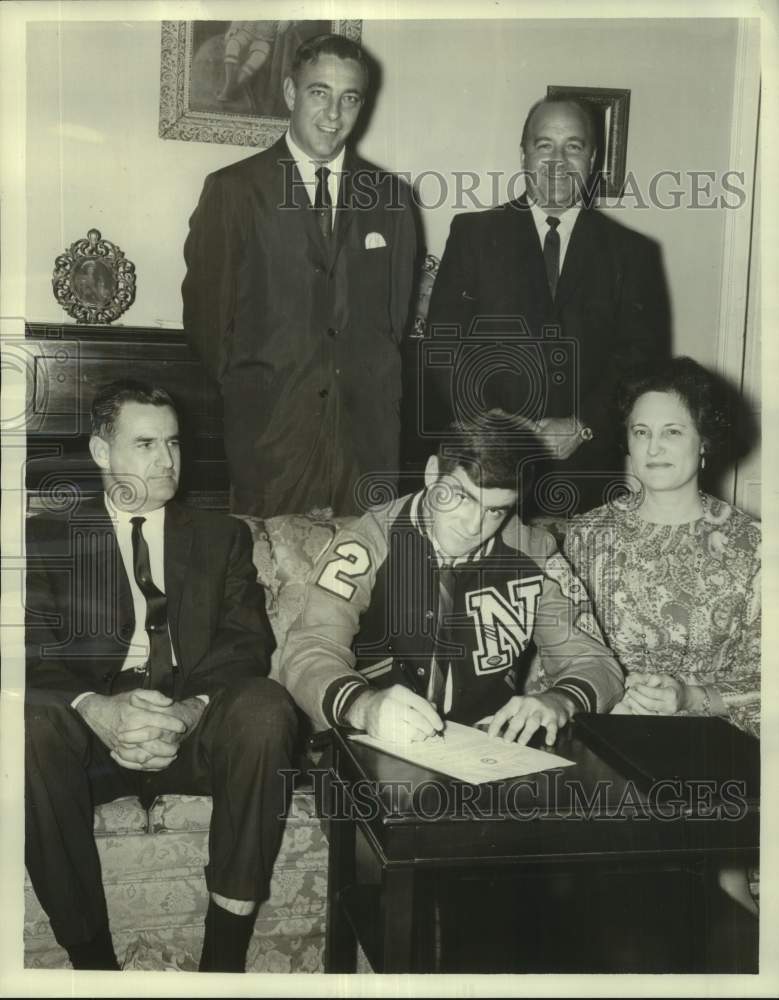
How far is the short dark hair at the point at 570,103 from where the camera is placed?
6.30ft

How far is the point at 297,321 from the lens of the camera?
196 centimetres

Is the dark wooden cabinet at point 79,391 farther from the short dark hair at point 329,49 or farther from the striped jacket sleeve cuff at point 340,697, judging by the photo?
the short dark hair at point 329,49

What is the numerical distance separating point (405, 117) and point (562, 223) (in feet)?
1.32

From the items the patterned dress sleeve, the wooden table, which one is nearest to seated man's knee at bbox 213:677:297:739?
the wooden table

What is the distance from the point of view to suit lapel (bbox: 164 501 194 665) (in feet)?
6.18

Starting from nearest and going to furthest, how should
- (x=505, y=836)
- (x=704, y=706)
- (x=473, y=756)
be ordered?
(x=505, y=836) → (x=473, y=756) → (x=704, y=706)

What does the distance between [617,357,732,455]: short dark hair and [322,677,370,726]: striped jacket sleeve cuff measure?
791 mm

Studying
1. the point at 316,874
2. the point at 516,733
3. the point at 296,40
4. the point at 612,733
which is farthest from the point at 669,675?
the point at 296,40

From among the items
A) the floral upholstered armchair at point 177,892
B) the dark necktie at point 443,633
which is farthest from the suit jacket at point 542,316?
the floral upholstered armchair at point 177,892

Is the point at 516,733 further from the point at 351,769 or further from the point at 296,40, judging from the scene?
the point at 296,40

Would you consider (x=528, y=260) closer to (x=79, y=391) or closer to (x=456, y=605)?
(x=456, y=605)

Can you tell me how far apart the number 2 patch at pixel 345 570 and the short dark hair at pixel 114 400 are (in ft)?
1.60

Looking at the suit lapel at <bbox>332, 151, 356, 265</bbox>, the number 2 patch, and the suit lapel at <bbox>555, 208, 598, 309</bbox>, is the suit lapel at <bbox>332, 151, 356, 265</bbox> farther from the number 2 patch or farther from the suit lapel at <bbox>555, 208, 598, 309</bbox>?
the number 2 patch

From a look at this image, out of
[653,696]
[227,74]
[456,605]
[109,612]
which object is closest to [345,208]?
[227,74]
